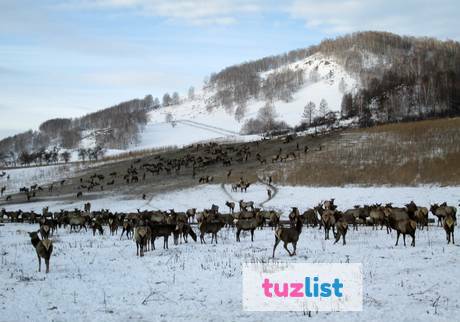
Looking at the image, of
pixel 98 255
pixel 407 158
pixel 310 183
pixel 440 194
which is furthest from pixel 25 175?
pixel 98 255

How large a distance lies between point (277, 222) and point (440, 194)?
24910 millimetres

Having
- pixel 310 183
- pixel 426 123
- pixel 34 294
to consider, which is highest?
pixel 426 123

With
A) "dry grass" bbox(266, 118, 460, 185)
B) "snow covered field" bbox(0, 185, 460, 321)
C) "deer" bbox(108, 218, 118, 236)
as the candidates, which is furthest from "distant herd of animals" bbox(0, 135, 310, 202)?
"snow covered field" bbox(0, 185, 460, 321)

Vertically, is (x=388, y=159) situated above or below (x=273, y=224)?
above

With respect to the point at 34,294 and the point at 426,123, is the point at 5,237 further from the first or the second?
the point at 426,123

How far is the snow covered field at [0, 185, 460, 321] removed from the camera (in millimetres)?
12008

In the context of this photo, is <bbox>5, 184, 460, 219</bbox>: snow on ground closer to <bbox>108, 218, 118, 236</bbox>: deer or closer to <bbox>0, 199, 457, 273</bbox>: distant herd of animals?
<bbox>0, 199, 457, 273</bbox>: distant herd of animals

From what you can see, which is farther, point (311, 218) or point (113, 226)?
point (311, 218)

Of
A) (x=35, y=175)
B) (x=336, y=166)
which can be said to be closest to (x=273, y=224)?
(x=336, y=166)

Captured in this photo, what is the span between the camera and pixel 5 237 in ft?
104

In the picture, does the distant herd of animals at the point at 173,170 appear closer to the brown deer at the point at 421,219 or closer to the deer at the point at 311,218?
the deer at the point at 311,218

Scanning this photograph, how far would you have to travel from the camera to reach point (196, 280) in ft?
50.0

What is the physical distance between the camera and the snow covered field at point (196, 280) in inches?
473

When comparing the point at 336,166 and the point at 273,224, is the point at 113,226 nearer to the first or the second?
the point at 273,224
